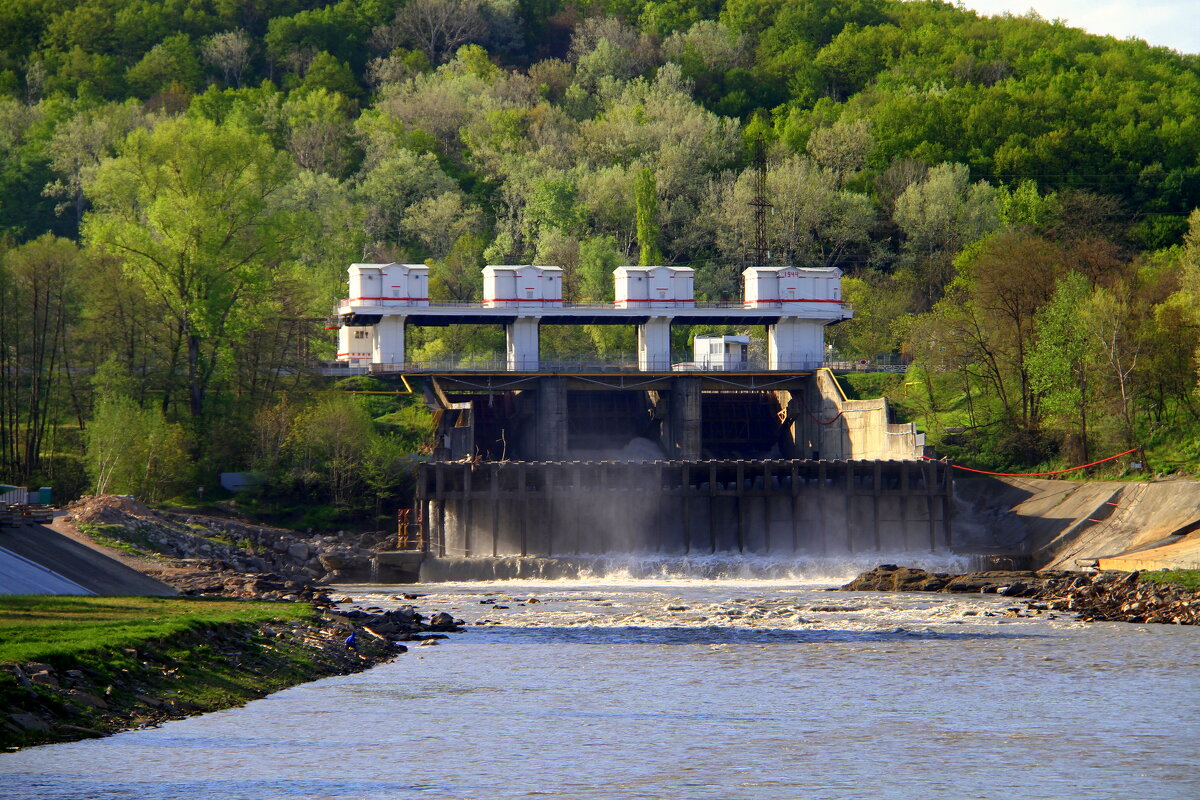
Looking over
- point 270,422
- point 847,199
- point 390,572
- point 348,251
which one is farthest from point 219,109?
point 390,572

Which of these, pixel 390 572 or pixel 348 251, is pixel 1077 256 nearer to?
pixel 390 572

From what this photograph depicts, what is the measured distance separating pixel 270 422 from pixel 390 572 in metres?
14.8

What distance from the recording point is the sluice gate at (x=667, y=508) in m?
75.2

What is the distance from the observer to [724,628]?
5191 cm

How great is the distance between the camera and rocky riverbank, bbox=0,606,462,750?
29875mm

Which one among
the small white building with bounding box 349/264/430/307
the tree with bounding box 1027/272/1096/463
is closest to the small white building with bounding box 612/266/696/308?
the small white building with bounding box 349/264/430/307

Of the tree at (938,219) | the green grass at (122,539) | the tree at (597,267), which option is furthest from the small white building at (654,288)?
the green grass at (122,539)

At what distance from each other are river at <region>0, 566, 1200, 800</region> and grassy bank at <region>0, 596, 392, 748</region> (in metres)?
0.77

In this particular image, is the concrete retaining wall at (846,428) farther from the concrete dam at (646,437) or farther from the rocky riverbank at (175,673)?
the rocky riverbank at (175,673)

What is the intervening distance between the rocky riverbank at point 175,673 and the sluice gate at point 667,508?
26.6 m

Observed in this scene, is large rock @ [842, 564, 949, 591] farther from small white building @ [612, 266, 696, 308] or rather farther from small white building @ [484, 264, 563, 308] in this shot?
small white building @ [484, 264, 563, 308]

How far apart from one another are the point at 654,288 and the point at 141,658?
60.2 meters

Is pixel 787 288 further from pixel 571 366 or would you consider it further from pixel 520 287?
pixel 520 287

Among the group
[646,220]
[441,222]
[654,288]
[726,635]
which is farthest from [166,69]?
[726,635]
